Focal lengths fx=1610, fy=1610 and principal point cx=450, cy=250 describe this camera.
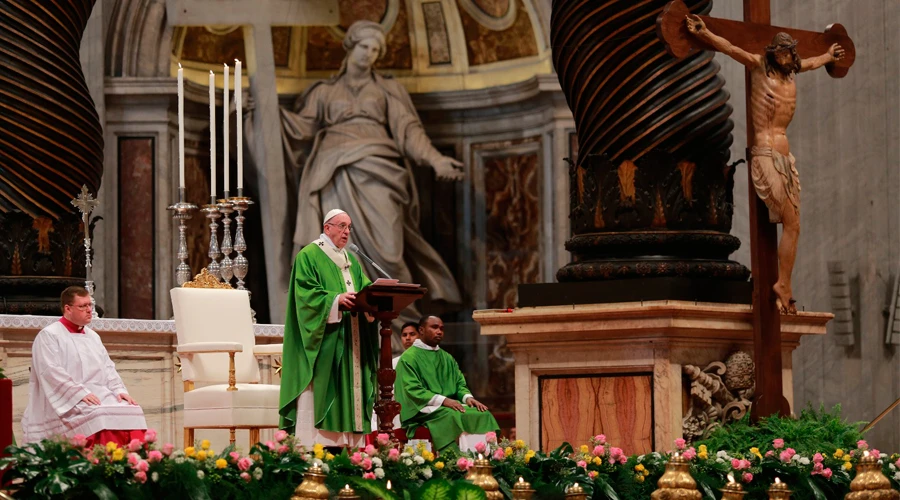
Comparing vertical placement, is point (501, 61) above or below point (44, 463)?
above

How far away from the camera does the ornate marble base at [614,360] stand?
6.89 metres

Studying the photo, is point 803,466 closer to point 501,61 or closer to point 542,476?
point 542,476

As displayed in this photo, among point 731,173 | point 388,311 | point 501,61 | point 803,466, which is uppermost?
point 501,61

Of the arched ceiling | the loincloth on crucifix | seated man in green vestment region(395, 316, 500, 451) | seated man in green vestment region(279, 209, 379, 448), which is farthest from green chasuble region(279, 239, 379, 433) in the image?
the arched ceiling

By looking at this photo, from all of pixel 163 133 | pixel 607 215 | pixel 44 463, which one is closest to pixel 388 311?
pixel 607 215

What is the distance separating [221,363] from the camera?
27.9 ft

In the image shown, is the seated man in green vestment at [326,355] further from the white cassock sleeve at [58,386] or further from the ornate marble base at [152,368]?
the ornate marble base at [152,368]

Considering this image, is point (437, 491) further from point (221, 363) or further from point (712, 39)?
point (221, 363)

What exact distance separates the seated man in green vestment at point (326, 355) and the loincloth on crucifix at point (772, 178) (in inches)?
73.4

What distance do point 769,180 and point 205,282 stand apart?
11.3 feet

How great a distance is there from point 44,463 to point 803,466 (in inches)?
113

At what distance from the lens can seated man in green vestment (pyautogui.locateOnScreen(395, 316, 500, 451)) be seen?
8359mm

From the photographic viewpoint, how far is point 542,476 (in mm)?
5543

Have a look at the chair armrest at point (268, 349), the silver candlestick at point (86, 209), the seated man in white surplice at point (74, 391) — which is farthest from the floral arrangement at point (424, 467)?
the silver candlestick at point (86, 209)
